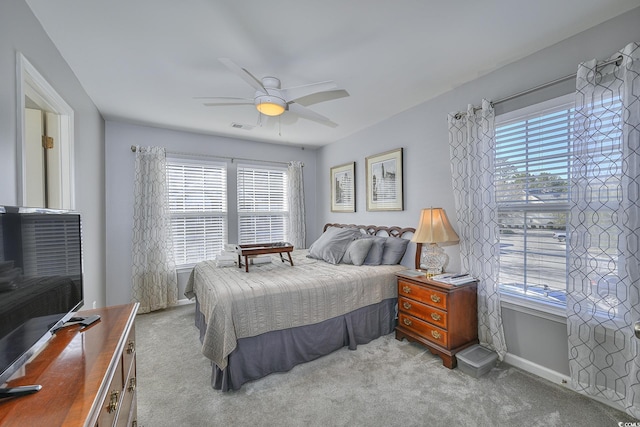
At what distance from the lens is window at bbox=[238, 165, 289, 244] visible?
453cm

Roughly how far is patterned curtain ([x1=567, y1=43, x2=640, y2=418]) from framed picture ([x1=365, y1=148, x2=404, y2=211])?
5.67ft

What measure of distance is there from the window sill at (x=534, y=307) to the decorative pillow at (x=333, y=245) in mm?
1684

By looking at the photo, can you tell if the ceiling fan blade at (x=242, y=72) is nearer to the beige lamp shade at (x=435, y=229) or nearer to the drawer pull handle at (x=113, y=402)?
the drawer pull handle at (x=113, y=402)

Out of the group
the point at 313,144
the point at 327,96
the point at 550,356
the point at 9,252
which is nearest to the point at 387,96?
the point at 327,96

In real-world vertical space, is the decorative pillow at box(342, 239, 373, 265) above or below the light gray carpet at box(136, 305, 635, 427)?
above

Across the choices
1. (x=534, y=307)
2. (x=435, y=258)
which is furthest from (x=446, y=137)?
(x=534, y=307)

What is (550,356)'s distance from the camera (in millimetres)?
2127

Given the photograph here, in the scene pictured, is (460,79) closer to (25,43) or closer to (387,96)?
(387,96)

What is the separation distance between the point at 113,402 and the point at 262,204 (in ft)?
12.5

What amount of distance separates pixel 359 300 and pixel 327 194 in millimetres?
2522

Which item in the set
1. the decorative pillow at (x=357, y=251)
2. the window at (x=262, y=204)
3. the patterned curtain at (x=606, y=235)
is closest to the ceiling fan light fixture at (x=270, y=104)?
the decorative pillow at (x=357, y=251)

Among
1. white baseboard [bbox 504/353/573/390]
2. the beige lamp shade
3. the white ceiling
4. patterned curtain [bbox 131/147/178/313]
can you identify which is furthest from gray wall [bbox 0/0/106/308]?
white baseboard [bbox 504/353/573/390]

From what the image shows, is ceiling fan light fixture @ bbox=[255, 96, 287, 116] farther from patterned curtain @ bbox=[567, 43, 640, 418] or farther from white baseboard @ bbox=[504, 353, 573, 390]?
white baseboard @ bbox=[504, 353, 573, 390]

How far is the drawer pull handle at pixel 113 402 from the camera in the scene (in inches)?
38.5
